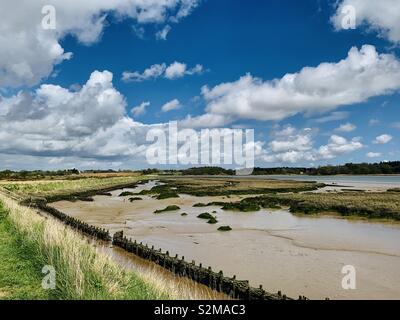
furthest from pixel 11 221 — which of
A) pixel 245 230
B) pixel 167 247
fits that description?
pixel 245 230

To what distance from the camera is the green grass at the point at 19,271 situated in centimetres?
1072

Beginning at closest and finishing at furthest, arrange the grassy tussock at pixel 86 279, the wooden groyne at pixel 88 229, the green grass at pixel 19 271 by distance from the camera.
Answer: the grassy tussock at pixel 86 279 < the green grass at pixel 19 271 < the wooden groyne at pixel 88 229

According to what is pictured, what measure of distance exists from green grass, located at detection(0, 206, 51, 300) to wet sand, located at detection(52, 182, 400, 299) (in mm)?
9402

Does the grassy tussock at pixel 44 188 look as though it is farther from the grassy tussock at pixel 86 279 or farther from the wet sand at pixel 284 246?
the grassy tussock at pixel 86 279

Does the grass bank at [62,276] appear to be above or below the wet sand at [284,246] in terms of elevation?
above

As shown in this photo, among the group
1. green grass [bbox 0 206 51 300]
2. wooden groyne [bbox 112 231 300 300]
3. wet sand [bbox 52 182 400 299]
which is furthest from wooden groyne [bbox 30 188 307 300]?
green grass [bbox 0 206 51 300]

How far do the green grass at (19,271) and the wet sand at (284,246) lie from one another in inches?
370

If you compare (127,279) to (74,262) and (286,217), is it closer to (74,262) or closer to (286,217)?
(74,262)

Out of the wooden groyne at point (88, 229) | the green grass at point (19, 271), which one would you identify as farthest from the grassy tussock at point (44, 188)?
the green grass at point (19, 271)

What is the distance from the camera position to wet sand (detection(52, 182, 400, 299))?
18.0 m

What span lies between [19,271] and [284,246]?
18053 mm

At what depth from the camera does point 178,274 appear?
63.6 ft

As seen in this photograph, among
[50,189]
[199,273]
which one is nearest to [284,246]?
[199,273]
